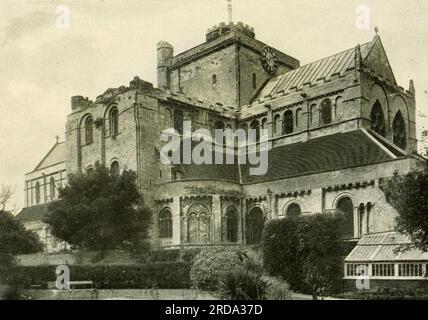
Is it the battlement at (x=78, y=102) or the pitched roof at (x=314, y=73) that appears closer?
the pitched roof at (x=314, y=73)

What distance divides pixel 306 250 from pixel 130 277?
1016 centimetres

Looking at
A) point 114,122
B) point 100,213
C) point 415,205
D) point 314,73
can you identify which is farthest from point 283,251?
point 314,73

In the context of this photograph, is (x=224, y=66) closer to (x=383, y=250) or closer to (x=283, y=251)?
(x=283, y=251)

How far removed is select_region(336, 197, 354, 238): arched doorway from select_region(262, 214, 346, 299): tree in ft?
13.9

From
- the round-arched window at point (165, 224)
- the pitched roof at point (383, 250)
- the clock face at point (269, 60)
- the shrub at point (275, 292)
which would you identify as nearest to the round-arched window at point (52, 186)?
the clock face at point (269, 60)

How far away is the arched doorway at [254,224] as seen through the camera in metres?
40.9

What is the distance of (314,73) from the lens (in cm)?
5031

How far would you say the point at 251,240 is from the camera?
135 ft

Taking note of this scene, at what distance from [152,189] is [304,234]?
15451mm

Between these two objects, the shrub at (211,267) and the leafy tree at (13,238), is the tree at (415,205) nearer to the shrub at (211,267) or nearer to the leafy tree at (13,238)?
the shrub at (211,267)

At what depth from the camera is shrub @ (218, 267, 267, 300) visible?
20031 mm

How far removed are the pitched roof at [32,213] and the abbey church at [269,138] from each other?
8.20 feet

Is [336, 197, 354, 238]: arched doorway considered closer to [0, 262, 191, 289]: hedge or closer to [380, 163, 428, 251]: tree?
[380, 163, 428, 251]: tree
